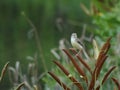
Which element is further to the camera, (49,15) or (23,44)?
(49,15)

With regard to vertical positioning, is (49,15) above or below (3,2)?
below

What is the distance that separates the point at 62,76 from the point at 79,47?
4.51ft

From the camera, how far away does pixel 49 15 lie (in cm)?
2328

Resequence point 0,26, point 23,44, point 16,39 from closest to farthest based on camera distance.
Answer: point 23,44 < point 16,39 < point 0,26

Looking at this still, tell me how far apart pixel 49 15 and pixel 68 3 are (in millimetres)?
7078

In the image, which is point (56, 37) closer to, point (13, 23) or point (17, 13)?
point (13, 23)

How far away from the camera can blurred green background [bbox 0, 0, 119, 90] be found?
9.20m

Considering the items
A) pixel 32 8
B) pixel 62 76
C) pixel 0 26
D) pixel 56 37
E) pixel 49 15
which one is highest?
pixel 32 8

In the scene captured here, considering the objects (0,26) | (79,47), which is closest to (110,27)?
(79,47)

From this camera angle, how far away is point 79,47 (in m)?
2.18

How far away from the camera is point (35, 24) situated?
754 inches

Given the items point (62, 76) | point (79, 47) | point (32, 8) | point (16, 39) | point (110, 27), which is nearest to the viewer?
point (79, 47)

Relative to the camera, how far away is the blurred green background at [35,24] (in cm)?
920

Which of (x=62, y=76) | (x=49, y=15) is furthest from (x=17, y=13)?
(x=62, y=76)
